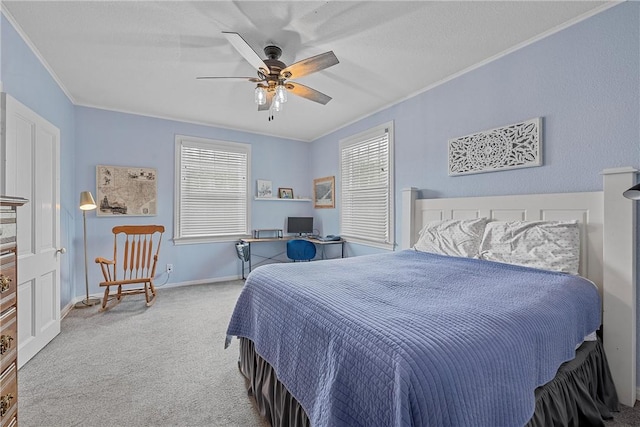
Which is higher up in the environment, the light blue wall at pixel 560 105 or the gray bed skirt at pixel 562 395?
the light blue wall at pixel 560 105

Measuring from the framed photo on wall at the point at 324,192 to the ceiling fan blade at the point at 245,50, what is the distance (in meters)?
2.85

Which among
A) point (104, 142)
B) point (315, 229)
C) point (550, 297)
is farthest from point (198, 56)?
point (315, 229)

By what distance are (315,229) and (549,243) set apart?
12.6 feet

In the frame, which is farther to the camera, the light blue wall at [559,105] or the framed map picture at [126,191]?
the framed map picture at [126,191]

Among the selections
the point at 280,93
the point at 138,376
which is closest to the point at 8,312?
the point at 138,376

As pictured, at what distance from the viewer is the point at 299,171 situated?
5527mm

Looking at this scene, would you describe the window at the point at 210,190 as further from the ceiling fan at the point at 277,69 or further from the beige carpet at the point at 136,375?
the ceiling fan at the point at 277,69

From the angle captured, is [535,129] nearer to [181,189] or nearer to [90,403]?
[90,403]

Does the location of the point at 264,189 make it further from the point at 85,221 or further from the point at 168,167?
the point at 85,221

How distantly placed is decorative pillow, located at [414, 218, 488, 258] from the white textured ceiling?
153 cm

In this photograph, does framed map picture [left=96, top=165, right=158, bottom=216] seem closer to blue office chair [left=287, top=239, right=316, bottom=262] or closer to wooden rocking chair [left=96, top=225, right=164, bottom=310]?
wooden rocking chair [left=96, top=225, right=164, bottom=310]

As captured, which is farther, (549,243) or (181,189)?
(181,189)

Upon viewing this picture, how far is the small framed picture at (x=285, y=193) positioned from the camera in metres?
5.30

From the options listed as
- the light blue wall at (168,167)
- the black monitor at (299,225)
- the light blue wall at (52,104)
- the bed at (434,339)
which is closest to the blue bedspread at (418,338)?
the bed at (434,339)
